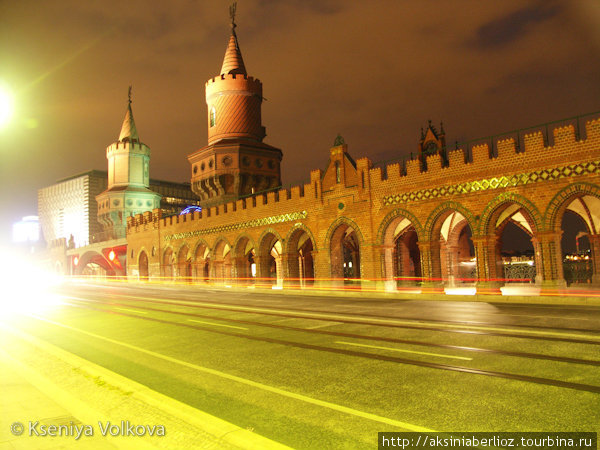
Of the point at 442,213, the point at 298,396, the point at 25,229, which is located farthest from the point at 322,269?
the point at 25,229

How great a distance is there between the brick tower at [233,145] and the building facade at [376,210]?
0.36 ft

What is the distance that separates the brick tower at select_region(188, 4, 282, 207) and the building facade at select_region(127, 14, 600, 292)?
4.3 inches

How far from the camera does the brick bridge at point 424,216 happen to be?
17.2 m

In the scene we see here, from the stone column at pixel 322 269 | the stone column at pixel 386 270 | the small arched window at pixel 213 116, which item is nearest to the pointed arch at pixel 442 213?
the stone column at pixel 386 270

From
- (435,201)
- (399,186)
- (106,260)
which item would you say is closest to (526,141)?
(435,201)

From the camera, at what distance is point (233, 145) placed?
38219 millimetres

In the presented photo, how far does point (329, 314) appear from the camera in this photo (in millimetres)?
13758

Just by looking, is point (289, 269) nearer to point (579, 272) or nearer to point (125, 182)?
point (579, 272)

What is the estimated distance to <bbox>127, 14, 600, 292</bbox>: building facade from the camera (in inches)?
687

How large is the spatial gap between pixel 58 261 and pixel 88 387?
72594 millimetres

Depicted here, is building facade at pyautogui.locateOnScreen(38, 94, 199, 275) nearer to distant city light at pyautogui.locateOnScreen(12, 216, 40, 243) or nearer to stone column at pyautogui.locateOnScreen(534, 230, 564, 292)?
stone column at pyautogui.locateOnScreen(534, 230, 564, 292)

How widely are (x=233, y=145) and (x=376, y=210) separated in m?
19.1

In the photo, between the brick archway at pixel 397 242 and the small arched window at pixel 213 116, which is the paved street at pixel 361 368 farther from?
the small arched window at pixel 213 116

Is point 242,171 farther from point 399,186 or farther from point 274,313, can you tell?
point 274,313
